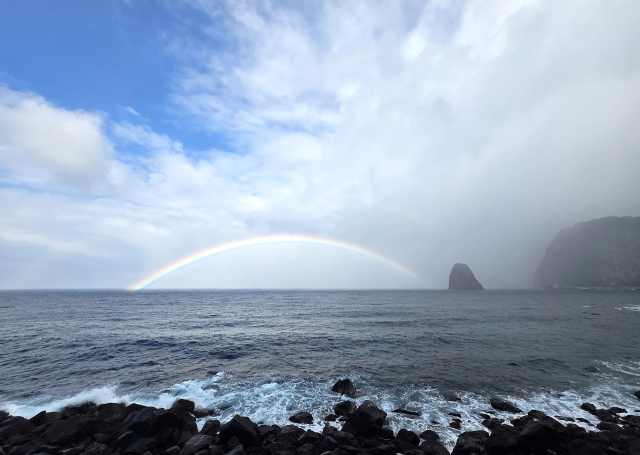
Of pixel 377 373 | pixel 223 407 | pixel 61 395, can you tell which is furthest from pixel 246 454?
pixel 61 395

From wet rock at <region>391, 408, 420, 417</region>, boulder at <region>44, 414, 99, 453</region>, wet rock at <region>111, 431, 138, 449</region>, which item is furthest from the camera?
wet rock at <region>391, 408, 420, 417</region>

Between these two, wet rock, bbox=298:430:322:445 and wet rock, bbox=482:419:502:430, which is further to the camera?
wet rock, bbox=482:419:502:430

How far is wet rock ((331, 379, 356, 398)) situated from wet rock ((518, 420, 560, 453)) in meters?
10.7

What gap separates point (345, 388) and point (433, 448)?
870 cm

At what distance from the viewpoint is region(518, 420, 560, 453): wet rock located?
13.9 meters

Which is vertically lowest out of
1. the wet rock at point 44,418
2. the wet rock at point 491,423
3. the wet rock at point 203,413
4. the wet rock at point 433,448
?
the wet rock at point 203,413

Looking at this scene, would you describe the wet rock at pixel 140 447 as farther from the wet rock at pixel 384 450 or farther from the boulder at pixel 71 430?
the wet rock at pixel 384 450

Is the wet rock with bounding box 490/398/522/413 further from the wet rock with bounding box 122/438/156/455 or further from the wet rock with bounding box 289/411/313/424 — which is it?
the wet rock with bounding box 122/438/156/455

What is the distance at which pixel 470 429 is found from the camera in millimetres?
16422

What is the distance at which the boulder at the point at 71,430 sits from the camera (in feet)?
48.8

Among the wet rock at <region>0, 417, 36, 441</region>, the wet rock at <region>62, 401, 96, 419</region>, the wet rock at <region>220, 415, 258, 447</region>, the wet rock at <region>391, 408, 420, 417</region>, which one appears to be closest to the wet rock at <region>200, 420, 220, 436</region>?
the wet rock at <region>220, 415, 258, 447</region>

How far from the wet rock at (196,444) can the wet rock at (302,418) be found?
515cm

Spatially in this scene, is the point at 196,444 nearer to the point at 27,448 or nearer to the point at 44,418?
the point at 27,448

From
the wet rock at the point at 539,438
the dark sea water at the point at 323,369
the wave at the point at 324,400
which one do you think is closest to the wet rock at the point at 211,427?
the wave at the point at 324,400
